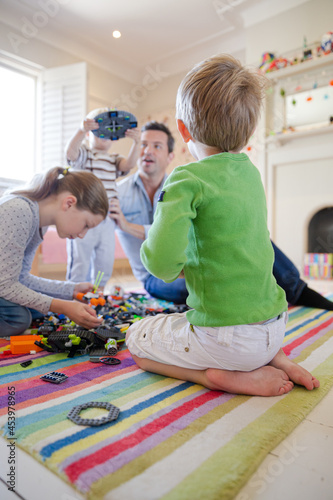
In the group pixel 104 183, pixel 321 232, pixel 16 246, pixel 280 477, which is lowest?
pixel 280 477

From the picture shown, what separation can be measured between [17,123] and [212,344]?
350cm

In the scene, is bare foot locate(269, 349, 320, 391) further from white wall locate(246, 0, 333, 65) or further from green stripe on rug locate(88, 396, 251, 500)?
white wall locate(246, 0, 333, 65)

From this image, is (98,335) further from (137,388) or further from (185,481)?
(185,481)

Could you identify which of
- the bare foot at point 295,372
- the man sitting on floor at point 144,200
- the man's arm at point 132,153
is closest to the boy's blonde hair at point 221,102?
the bare foot at point 295,372

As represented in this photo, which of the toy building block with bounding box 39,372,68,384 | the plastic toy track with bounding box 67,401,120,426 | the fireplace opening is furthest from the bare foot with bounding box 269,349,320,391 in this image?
the fireplace opening

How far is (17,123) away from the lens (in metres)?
3.52

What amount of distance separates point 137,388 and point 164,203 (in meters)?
0.42

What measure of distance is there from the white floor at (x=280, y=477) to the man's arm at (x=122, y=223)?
1360mm

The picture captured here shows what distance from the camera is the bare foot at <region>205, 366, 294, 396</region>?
2.49 ft

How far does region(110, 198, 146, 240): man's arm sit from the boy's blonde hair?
1.12 metres

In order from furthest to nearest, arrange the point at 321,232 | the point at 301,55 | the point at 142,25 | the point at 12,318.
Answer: the point at 142,25, the point at 321,232, the point at 301,55, the point at 12,318

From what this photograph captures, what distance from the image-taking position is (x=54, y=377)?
2.69 feet

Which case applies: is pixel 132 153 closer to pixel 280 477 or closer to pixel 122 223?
pixel 122 223

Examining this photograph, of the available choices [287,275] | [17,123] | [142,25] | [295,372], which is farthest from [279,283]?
[142,25]
